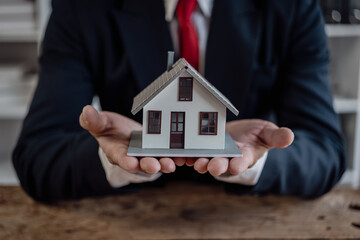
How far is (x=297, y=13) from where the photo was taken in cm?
121

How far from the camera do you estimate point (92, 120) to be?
0.66 metres

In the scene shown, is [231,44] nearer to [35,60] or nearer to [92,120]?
[92,120]

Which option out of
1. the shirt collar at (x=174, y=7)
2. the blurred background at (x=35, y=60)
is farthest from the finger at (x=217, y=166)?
the blurred background at (x=35, y=60)

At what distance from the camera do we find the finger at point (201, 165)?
621 millimetres

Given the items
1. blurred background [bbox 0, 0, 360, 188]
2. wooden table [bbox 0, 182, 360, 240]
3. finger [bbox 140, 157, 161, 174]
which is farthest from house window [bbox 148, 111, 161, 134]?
blurred background [bbox 0, 0, 360, 188]

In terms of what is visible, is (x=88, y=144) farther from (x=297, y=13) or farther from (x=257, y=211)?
(x=297, y=13)

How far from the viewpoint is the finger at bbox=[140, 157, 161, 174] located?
1.98 feet

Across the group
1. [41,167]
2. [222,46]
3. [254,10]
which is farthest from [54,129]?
[254,10]

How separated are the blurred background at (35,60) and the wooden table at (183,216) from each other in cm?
108

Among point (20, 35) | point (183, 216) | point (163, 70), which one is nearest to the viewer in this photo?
point (183, 216)

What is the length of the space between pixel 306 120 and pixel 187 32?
414 millimetres

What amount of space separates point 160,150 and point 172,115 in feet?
0.27

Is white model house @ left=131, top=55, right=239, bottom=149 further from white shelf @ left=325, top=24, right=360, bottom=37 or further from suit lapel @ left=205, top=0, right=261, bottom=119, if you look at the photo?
white shelf @ left=325, top=24, right=360, bottom=37

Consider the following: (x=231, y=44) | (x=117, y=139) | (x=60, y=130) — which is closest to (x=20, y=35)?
(x=60, y=130)
